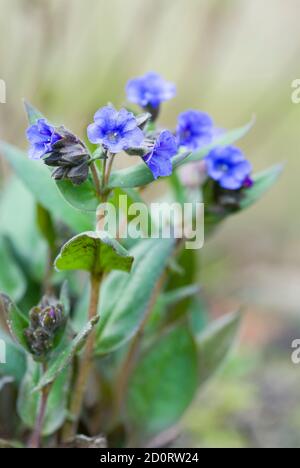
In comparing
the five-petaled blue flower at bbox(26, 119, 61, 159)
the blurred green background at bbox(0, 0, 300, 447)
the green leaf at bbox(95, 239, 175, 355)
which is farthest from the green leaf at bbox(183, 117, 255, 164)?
the blurred green background at bbox(0, 0, 300, 447)

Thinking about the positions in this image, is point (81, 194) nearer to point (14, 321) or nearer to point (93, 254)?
point (93, 254)

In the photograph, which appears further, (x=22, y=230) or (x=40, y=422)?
(x=22, y=230)

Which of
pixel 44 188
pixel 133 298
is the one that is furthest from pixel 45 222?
pixel 133 298

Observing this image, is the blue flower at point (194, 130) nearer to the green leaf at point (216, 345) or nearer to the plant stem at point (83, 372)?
the plant stem at point (83, 372)

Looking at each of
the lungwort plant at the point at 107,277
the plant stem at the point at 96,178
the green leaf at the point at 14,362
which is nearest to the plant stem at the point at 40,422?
the lungwort plant at the point at 107,277

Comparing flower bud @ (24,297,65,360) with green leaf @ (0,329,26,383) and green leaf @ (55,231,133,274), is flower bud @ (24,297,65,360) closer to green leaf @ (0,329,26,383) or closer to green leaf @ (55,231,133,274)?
green leaf @ (55,231,133,274)

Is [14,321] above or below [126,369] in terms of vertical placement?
above
